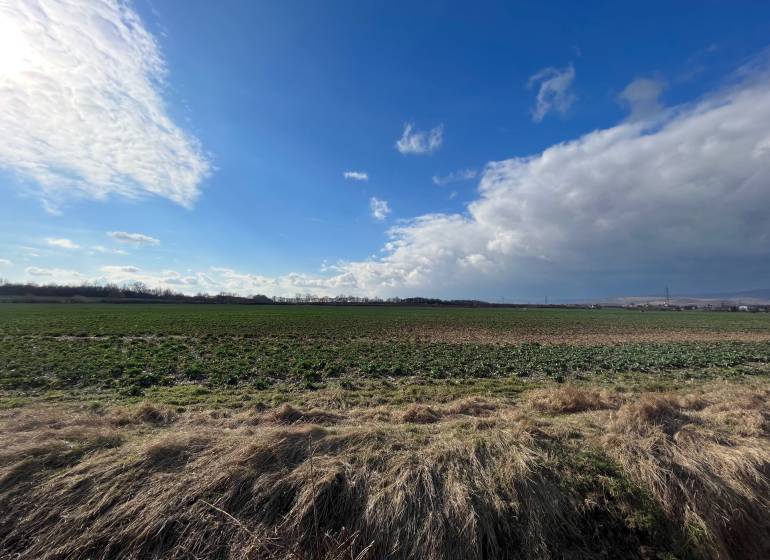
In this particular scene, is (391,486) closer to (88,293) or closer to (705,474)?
(705,474)

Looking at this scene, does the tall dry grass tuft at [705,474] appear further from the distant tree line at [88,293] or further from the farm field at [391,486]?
the distant tree line at [88,293]

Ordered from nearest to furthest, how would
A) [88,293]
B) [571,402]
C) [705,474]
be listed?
1. [705,474]
2. [571,402]
3. [88,293]

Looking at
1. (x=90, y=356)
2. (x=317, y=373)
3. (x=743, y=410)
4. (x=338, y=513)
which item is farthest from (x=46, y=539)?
(x=90, y=356)

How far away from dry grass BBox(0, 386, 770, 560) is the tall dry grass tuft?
2cm

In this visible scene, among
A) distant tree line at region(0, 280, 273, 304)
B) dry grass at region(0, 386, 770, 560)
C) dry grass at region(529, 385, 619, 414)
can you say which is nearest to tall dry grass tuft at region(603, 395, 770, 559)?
dry grass at region(0, 386, 770, 560)

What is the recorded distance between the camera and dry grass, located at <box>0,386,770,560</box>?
400 centimetres

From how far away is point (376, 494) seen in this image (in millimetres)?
4500

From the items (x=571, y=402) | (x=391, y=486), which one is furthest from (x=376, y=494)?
(x=571, y=402)

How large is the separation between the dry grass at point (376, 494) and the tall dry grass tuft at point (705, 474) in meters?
0.02

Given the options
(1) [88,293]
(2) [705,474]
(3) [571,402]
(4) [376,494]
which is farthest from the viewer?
(1) [88,293]

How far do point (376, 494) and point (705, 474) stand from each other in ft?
17.0

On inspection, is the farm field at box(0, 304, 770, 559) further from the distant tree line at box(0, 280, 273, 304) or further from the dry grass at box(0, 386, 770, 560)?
the distant tree line at box(0, 280, 273, 304)

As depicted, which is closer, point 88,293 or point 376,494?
point 376,494

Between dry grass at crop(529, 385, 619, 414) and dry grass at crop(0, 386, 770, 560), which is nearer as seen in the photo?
dry grass at crop(0, 386, 770, 560)
